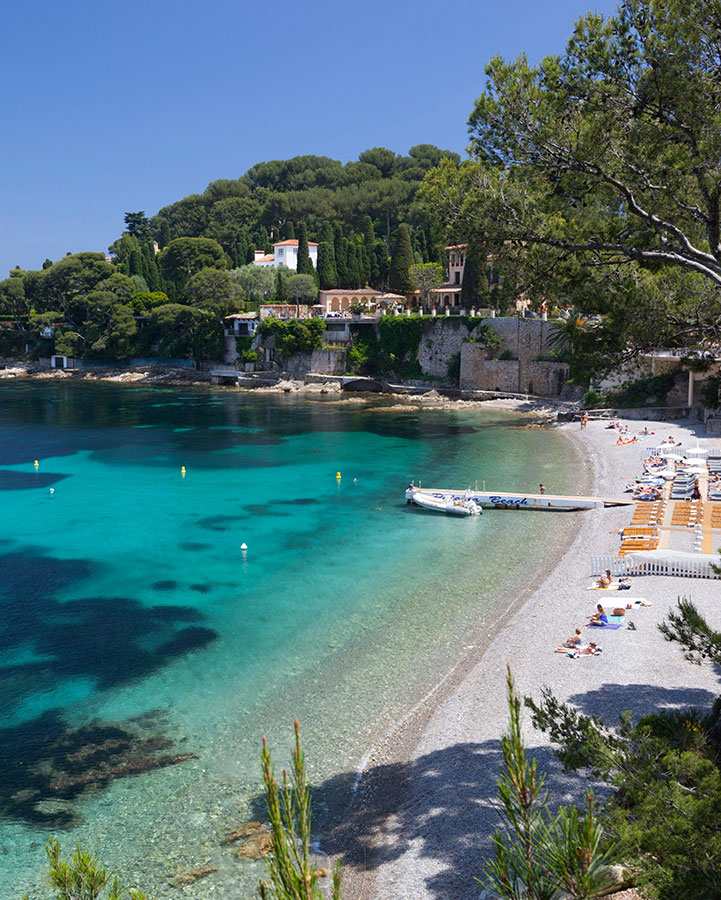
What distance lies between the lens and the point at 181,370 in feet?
292

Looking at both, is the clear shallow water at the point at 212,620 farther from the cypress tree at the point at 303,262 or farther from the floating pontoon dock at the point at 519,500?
the cypress tree at the point at 303,262

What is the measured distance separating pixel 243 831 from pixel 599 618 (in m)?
10.1

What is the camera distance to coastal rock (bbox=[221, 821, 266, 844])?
37.4ft

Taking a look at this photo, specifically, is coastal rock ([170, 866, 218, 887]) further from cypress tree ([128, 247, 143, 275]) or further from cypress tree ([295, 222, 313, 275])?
cypress tree ([128, 247, 143, 275])

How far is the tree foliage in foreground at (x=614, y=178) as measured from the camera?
31.5ft

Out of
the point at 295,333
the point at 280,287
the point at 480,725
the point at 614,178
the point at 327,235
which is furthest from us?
the point at 280,287

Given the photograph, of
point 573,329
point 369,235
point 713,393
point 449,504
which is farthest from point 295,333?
point 713,393

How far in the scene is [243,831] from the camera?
11.6 metres

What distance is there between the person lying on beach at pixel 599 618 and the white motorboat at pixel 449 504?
37.8 ft

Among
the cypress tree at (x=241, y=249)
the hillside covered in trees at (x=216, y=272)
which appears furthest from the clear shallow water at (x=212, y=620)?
the cypress tree at (x=241, y=249)

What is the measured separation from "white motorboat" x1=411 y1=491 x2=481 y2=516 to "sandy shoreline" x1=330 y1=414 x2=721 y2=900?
26.4 feet

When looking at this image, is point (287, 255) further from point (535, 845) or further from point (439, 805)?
point (535, 845)

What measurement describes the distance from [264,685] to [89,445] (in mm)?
35812

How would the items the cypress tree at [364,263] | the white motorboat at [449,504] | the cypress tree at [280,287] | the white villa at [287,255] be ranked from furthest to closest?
the white villa at [287,255]
the cypress tree at [280,287]
the cypress tree at [364,263]
the white motorboat at [449,504]
